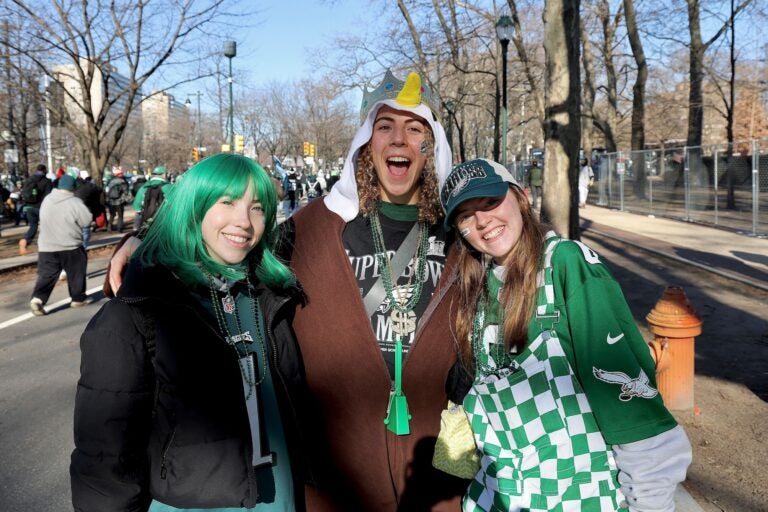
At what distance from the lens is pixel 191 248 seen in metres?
1.86

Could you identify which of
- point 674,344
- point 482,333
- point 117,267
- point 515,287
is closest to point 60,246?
point 117,267

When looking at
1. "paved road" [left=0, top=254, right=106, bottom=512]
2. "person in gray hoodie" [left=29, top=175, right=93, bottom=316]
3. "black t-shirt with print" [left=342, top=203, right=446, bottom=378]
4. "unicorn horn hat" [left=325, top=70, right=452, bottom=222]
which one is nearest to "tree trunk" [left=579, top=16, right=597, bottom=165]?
"person in gray hoodie" [left=29, top=175, right=93, bottom=316]

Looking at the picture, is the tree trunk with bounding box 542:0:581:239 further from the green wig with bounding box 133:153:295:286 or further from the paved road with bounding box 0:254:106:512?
the green wig with bounding box 133:153:295:286

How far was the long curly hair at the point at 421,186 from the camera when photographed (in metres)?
2.47

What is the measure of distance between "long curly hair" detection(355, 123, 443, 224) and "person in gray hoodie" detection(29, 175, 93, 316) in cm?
803

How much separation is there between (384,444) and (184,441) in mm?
765

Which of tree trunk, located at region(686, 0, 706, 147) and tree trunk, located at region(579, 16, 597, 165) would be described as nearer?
tree trunk, located at region(686, 0, 706, 147)

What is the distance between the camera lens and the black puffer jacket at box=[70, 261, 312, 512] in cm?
163

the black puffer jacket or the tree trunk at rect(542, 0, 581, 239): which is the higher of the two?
the tree trunk at rect(542, 0, 581, 239)

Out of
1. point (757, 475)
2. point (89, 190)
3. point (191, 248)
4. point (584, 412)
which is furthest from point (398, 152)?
point (89, 190)

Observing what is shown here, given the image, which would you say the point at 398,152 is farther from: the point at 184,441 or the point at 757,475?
the point at 757,475

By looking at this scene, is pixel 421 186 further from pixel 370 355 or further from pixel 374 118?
pixel 370 355

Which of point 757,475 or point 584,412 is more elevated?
point 584,412

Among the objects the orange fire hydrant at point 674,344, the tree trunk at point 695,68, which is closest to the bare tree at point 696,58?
the tree trunk at point 695,68
